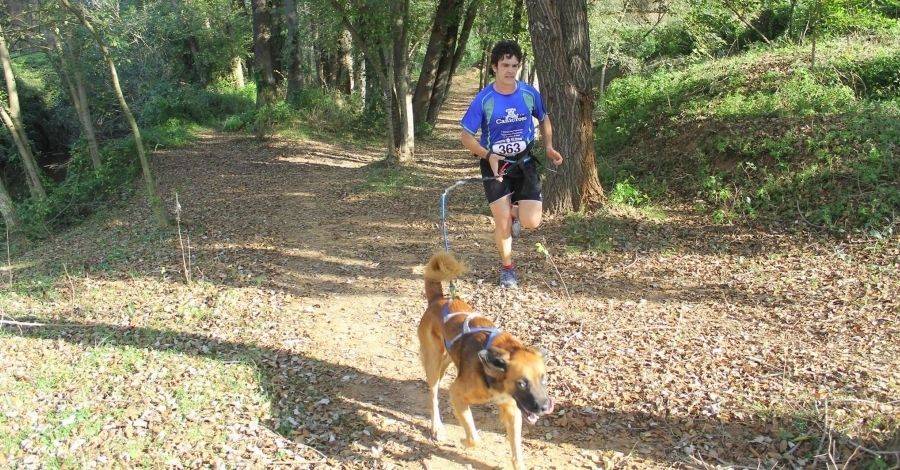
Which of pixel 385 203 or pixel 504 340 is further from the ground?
pixel 504 340

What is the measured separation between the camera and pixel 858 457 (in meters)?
3.72

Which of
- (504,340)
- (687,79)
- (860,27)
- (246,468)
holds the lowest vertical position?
(246,468)

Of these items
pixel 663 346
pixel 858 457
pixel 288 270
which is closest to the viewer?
pixel 858 457

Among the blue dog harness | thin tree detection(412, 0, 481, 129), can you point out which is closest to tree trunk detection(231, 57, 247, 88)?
thin tree detection(412, 0, 481, 129)

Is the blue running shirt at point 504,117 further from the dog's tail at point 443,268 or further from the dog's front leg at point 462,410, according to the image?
the dog's front leg at point 462,410

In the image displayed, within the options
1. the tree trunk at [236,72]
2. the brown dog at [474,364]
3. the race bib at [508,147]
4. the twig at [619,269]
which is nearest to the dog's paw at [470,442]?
the brown dog at [474,364]

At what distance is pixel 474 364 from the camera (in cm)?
382

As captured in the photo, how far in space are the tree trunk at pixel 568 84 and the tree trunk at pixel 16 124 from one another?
1252 centimetres

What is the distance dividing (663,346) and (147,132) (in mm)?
21052

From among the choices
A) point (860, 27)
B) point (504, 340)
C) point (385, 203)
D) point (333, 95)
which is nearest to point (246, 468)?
point (504, 340)

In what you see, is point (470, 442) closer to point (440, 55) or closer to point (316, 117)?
point (440, 55)

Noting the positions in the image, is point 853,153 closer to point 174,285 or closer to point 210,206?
point 174,285

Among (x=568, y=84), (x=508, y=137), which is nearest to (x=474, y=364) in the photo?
(x=508, y=137)

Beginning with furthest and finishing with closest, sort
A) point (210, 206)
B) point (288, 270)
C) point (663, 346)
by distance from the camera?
point (210, 206), point (288, 270), point (663, 346)
